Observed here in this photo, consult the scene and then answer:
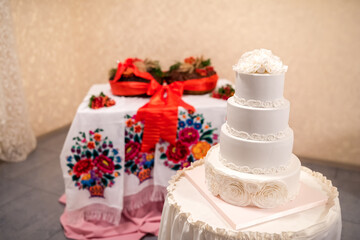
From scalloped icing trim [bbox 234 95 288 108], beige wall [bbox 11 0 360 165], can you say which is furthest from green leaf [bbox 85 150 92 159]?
beige wall [bbox 11 0 360 165]

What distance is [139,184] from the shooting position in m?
2.31

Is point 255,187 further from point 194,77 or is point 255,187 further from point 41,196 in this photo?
point 41,196

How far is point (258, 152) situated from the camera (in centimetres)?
134

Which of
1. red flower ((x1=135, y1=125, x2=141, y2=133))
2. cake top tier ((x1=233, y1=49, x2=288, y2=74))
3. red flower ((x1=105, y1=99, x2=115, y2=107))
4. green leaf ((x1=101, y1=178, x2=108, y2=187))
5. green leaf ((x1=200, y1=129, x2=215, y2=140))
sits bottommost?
green leaf ((x1=101, y1=178, x2=108, y2=187))

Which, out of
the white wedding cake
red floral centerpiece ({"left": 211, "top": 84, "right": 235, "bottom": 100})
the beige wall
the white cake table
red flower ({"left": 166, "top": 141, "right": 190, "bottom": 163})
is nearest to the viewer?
the white cake table

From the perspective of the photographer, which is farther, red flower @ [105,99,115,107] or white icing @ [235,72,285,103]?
red flower @ [105,99,115,107]

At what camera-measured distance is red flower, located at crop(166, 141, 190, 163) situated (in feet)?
7.43

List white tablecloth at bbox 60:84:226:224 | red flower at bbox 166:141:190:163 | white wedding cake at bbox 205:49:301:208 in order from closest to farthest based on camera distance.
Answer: white wedding cake at bbox 205:49:301:208, white tablecloth at bbox 60:84:226:224, red flower at bbox 166:141:190:163

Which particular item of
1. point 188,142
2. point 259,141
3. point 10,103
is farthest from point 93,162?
point 10,103

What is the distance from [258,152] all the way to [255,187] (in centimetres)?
15

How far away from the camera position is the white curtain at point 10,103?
302 cm

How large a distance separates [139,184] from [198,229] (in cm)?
111

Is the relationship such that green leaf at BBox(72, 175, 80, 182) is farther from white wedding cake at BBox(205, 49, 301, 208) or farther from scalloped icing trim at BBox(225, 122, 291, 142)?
scalloped icing trim at BBox(225, 122, 291, 142)

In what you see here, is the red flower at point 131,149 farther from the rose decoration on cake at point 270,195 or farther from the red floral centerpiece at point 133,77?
the rose decoration on cake at point 270,195
